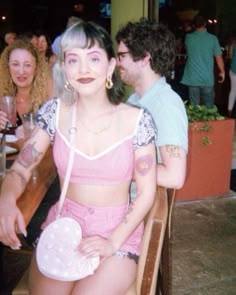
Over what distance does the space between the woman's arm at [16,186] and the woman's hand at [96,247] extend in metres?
0.22

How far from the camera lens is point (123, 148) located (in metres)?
1.75

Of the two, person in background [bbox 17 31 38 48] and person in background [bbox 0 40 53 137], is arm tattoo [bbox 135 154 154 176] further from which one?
person in background [bbox 17 31 38 48]

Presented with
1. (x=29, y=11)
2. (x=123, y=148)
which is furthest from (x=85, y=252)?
(x=29, y=11)

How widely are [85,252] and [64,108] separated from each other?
0.67 metres

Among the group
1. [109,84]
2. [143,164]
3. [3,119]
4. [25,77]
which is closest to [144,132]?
[143,164]

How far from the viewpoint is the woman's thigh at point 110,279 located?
157 cm

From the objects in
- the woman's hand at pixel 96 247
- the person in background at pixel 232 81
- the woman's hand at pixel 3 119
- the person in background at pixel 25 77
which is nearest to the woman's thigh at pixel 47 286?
the woman's hand at pixel 96 247

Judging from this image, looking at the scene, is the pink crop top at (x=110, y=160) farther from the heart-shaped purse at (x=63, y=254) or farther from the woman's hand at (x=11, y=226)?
the woman's hand at (x=11, y=226)

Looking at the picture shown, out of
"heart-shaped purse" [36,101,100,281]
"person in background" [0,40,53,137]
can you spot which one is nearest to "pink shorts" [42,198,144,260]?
"heart-shaped purse" [36,101,100,281]

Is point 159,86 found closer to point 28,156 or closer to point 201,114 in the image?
point 28,156

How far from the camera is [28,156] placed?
6.09 ft

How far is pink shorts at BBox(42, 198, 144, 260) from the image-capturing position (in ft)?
5.64

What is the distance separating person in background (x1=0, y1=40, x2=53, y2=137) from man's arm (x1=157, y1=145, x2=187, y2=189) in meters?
1.49

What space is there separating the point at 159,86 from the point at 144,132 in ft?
1.40
